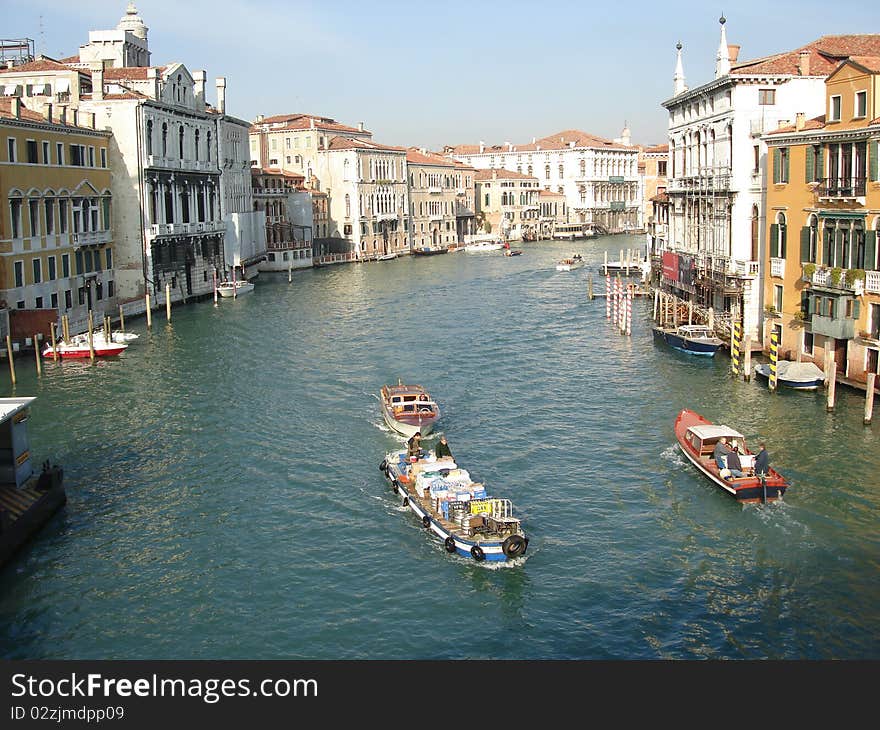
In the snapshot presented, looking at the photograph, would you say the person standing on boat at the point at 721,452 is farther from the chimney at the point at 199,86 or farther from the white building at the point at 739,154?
the chimney at the point at 199,86

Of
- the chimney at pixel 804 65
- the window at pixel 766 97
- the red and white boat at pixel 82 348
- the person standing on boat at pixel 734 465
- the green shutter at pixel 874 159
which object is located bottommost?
the person standing on boat at pixel 734 465

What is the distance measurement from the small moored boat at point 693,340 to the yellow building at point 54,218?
19300mm

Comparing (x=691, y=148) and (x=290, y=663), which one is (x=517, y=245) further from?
(x=290, y=663)

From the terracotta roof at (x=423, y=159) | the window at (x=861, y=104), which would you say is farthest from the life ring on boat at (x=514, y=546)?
the terracotta roof at (x=423, y=159)

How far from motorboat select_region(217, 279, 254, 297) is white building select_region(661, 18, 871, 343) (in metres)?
23.8

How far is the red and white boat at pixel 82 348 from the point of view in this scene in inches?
1251

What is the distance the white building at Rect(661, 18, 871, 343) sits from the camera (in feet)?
103

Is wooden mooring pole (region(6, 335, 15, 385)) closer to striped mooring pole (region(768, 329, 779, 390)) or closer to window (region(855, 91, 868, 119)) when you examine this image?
striped mooring pole (region(768, 329, 779, 390))

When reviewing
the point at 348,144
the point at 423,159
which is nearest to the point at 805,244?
the point at 348,144

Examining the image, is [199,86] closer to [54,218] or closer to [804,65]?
[54,218]

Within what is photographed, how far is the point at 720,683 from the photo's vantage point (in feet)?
28.3

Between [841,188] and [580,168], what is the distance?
89.8 meters

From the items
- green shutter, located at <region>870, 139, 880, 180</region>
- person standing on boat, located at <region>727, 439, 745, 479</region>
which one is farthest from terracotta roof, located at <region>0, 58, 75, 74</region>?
person standing on boat, located at <region>727, 439, 745, 479</region>

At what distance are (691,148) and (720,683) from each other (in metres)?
32.7
